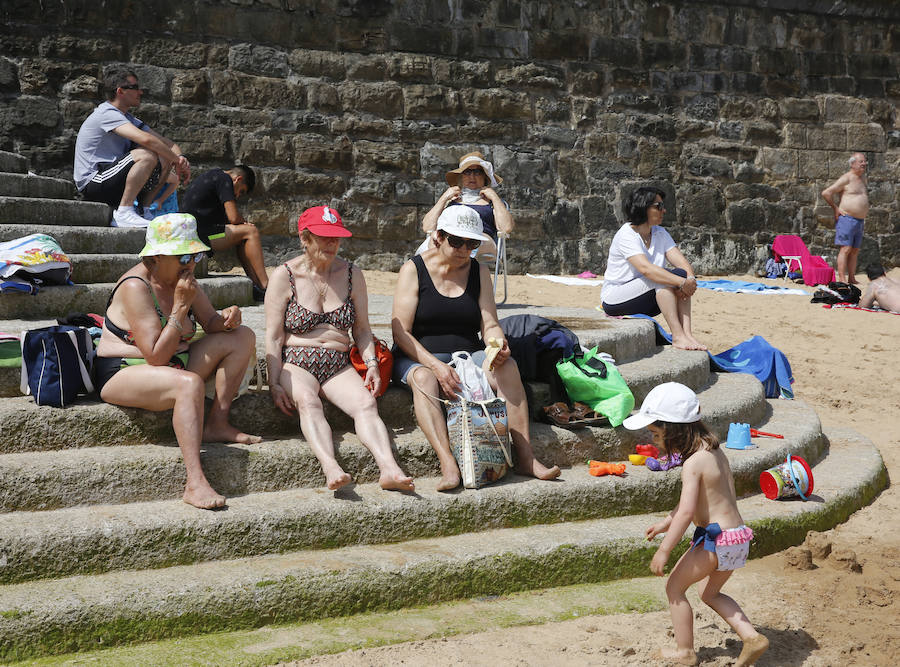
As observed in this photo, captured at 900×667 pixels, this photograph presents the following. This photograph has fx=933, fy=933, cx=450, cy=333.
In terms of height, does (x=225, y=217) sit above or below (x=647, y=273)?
above

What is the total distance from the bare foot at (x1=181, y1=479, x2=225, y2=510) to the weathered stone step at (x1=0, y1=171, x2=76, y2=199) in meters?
4.43

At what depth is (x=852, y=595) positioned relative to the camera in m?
3.95

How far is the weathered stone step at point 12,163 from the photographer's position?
7.75 metres

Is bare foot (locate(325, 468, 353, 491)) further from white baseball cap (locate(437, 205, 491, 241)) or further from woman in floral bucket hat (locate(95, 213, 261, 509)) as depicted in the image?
white baseball cap (locate(437, 205, 491, 241))

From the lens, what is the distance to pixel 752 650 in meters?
3.26

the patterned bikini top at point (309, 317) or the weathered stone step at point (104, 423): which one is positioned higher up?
the patterned bikini top at point (309, 317)

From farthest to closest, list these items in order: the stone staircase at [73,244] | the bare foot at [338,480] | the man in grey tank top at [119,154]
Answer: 1. the man in grey tank top at [119,154]
2. the stone staircase at [73,244]
3. the bare foot at [338,480]

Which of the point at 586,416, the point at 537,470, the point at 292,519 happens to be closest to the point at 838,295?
the point at 586,416

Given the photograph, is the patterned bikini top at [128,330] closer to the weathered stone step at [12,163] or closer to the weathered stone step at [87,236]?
the weathered stone step at [87,236]

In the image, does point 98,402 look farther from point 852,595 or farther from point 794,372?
point 794,372

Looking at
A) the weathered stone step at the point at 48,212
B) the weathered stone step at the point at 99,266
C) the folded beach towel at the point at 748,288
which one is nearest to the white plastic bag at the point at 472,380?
the weathered stone step at the point at 99,266

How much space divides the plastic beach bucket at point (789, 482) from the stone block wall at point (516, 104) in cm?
600

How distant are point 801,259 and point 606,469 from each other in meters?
8.04

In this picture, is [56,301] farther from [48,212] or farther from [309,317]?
[309,317]
